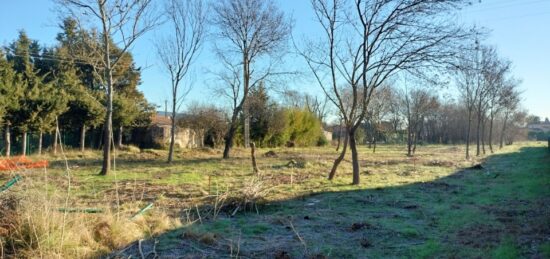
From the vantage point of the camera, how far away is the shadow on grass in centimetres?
626

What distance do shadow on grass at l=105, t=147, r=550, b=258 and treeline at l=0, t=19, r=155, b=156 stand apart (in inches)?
443

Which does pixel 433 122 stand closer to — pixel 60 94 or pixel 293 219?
pixel 60 94

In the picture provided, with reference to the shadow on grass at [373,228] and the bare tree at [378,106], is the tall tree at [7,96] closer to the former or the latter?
the shadow on grass at [373,228]

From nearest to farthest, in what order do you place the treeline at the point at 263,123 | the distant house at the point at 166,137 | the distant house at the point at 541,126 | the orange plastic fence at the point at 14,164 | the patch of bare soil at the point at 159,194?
1. the orange plastic fence at the point at 14,164
2. the patch of bare soil at the point at 159,194
3. the distant house at the point at 166,137
4. the treeline at the point at 263,123
5. the distant house at the point at 541,126

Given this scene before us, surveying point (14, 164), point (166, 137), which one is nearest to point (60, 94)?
point (166, 137)

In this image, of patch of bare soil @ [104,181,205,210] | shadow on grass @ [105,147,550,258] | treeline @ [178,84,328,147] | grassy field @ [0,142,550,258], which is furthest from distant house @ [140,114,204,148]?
shadow on grass @ [105,147,550,258]

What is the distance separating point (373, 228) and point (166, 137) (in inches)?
1118

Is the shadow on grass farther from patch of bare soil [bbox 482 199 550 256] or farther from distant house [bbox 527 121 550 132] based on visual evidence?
distant house [bbox 527 121 550 132]

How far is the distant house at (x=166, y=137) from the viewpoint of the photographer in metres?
34.2

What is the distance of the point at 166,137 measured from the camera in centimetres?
3459

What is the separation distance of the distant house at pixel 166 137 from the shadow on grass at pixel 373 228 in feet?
78.3

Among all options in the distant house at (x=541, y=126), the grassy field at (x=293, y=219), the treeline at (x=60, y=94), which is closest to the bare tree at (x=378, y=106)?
the treeline at (x=60, y=94)

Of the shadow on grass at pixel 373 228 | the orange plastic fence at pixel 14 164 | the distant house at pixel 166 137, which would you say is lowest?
the shadow on grass at pixel 373 228

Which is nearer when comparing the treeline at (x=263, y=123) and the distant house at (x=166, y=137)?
the distant house at (x=166, y=137)
